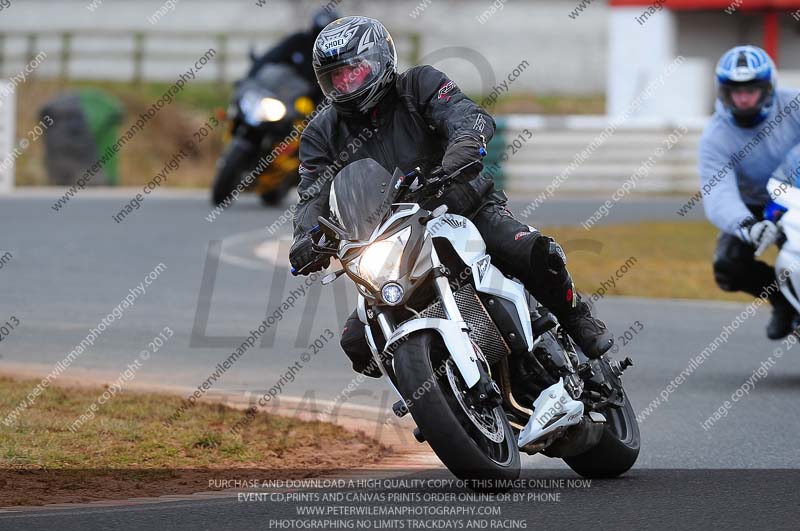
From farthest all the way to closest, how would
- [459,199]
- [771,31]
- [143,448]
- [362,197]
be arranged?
[771,31] < [143,448] < [459,199] < [362,197]

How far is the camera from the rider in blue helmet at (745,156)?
29.6 ft

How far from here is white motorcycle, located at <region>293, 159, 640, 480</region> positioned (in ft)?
18.3

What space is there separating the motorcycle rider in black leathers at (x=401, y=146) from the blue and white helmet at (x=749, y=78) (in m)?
2.98

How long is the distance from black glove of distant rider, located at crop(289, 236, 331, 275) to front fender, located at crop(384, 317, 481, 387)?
582 millimetres

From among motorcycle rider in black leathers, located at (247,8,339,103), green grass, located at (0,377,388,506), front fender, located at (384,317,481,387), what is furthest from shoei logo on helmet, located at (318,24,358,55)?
motorcycle rider in black leathers, located at (247,8,339,103)

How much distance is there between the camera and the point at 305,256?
6.12 meters

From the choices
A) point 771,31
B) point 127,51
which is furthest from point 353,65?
point 127,51

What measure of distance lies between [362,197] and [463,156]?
1.52 ft

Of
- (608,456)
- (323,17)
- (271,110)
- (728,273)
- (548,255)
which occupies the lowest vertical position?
(271,110)

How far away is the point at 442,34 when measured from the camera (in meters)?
34.9

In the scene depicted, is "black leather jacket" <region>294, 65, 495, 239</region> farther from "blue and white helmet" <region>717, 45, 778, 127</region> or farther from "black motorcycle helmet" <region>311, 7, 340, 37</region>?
"black motorcycle helmet" <region>311, 7, 340, 37</region>

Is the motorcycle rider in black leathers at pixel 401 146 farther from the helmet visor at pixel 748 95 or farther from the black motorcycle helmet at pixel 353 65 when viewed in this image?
the helmet visor at pixel 748 95

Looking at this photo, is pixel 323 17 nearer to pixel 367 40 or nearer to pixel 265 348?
pixel 265 348

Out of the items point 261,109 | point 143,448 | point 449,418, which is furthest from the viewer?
point 261,109
